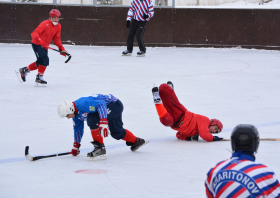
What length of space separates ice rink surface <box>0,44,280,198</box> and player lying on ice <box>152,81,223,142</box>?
132mm

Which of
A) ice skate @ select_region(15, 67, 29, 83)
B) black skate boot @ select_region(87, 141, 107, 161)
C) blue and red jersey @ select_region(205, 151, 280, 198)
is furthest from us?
ice skate @ select_region(15, 67, 29, 83)

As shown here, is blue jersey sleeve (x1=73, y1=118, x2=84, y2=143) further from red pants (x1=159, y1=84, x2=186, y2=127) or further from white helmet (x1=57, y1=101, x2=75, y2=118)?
red pants (x1=159, y1=84, x2=186, y2=127)

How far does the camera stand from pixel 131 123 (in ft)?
19.6

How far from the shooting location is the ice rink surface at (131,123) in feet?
12.3

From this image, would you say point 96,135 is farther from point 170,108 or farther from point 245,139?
point 245,139

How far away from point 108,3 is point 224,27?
4.53 meters

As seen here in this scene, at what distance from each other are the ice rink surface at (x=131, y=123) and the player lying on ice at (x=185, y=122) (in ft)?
0.43

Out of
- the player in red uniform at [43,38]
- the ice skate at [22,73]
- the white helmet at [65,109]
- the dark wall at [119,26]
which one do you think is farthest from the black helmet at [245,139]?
the dark wall at [119,26]

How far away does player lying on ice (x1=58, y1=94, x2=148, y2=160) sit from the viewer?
4270 millimetres

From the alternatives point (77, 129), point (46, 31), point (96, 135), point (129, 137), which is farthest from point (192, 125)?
point (46, 31)

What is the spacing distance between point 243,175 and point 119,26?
1585 centimetres

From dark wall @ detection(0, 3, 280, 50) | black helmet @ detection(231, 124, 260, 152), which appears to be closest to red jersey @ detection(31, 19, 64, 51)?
black helmet @ detection(231, 124, 260, 152)

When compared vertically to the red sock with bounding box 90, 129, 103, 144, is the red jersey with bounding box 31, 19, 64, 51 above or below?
above

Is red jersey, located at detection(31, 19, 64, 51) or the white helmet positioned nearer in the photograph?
the white helmet
